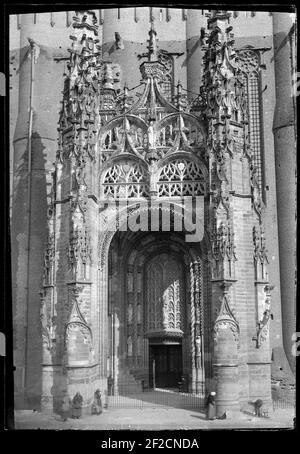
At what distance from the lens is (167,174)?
19922 millimetres

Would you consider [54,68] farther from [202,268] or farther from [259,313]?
[259,313]

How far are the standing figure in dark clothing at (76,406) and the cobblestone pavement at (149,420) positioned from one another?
21cm

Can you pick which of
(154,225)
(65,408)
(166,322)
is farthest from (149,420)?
(154,225)

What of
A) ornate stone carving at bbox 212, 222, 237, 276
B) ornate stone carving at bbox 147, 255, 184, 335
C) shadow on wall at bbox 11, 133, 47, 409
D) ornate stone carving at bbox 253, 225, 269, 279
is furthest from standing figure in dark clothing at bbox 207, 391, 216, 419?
shadow on wall at bbox 11, 133, 47, 409

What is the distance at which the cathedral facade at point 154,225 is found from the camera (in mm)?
18250

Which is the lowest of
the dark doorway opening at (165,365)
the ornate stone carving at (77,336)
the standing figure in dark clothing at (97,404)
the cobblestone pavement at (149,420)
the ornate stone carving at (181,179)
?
the cobblestone pavement at (149,420)

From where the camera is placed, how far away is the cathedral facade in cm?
1825

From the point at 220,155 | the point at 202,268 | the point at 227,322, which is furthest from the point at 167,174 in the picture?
the point at 227,322

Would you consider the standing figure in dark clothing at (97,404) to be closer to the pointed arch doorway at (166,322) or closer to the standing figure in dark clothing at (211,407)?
the standing figure in dark clothing at (211,407)

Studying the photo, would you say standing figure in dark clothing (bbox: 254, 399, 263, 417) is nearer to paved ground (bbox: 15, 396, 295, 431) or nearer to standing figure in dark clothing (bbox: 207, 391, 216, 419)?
paved ground (bbox: 15, 396, 295, 431)

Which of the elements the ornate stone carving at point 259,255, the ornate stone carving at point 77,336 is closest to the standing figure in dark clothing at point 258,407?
the ornate stone carving at point 259,255

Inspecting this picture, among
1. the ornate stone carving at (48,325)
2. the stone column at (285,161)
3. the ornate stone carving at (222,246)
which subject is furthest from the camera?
the stone column at (285,161)

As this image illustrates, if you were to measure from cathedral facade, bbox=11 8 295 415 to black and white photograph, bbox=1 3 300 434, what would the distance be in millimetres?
54

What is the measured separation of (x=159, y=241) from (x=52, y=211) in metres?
4.99
